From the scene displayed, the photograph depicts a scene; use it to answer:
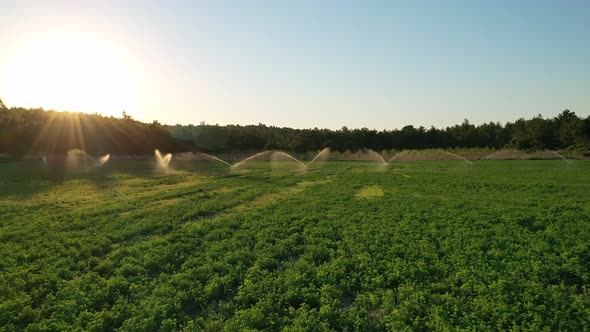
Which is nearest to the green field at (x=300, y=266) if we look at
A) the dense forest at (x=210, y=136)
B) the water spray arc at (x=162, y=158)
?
the dense forest at (x=210, y=136)

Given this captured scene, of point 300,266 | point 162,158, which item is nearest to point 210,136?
point 162,158

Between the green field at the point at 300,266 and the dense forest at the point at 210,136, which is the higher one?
the dense forest at the point at 210,136

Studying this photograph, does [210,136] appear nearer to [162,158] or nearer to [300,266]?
[162,158]

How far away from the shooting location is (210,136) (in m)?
83.9

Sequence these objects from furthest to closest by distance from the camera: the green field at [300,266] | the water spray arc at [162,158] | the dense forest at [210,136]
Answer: the water spray arc at [162,158], the dense forest at [210,136], the green field at [300,266]

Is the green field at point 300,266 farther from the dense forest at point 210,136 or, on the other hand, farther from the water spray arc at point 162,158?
the water spray arc at point 162,158

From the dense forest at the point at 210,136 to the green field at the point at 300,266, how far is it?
3905cm

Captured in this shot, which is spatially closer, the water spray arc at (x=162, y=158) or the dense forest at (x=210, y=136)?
the dense forest at (x=210, y=136)

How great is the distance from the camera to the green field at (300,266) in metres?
7.27

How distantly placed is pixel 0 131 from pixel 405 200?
5286 centimetres

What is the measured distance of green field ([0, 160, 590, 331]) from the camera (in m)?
7.27

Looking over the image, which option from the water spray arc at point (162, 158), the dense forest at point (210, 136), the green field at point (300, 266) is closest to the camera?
the green field at point (300, 266)

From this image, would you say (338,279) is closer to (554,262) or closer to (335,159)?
(554,262)

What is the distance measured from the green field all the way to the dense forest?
39052 mm
